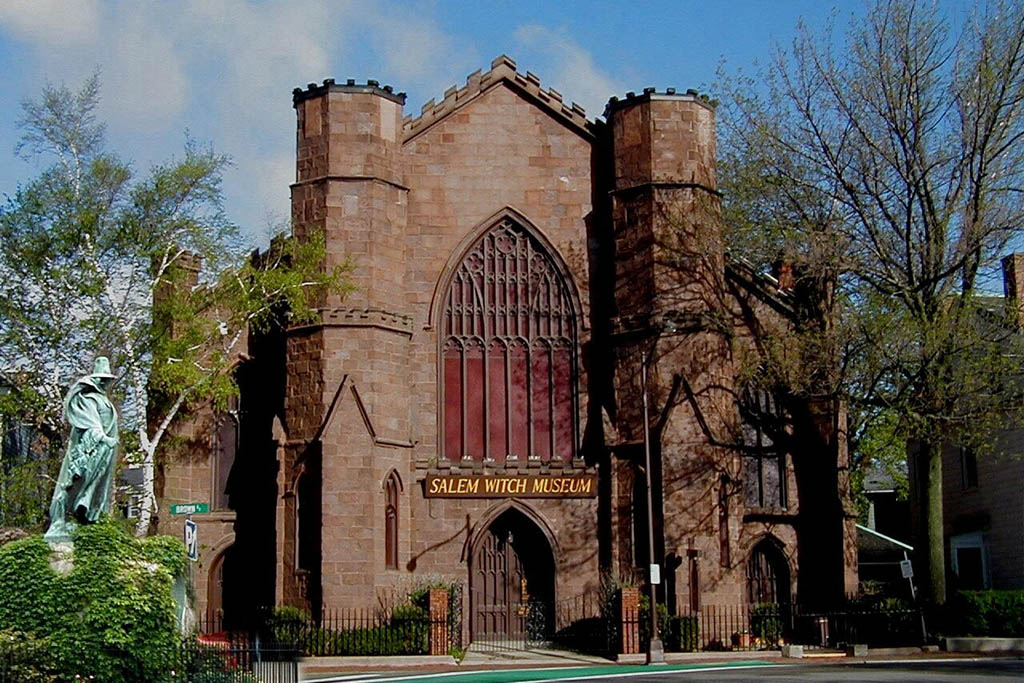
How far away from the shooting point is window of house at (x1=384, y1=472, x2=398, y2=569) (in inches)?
1400

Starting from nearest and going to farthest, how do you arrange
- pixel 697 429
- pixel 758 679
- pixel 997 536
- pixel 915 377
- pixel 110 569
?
pixel 110 569, pixel 758 679, pixel 915 377, pixel 697 429, pixel 997 536

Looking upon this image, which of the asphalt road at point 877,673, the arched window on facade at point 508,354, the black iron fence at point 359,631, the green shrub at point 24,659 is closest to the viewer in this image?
the green shrub at point 24,659

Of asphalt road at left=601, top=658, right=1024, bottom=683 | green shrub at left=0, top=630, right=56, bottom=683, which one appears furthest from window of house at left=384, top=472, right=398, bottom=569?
green shrub at left=0, top=630, right=56, bottom=683

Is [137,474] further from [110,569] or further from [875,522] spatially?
[110,569]

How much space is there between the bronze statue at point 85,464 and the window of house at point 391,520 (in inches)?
615

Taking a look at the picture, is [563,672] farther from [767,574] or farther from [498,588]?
[767,574]

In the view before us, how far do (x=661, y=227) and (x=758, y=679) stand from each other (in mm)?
14156

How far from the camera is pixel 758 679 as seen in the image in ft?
86.0

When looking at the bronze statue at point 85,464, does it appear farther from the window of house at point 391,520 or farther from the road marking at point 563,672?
the window of house at point 391,520

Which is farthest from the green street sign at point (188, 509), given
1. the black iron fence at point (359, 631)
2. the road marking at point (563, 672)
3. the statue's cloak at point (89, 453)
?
the black iron fence at point (359, 631)

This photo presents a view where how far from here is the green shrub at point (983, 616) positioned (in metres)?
35.7

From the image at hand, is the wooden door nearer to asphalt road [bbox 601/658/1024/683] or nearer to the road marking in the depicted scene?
the road marking

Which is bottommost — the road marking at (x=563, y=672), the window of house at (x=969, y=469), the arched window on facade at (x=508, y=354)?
the road marking at (x=563, y=672)

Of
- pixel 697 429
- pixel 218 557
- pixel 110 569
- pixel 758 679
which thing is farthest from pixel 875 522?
pixel 110 569
